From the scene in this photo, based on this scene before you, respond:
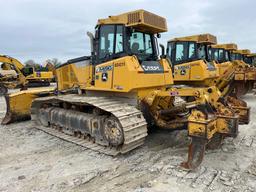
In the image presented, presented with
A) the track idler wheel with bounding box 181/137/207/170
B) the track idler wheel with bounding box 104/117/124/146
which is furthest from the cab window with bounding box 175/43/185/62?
the track idler wheel with bounding box 181/137/207/170

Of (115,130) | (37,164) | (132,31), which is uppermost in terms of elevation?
(132,31)

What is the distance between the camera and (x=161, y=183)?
3.88 meters

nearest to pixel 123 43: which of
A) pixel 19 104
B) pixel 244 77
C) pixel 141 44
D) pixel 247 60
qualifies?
pixel 141 44

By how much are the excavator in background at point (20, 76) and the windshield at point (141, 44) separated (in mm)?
13992

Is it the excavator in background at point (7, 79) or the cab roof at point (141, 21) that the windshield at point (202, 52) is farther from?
the excavator in background at point (7, 79)

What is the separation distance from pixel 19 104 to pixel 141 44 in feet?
15.0

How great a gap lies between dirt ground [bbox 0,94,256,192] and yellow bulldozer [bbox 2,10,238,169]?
11.6 inches

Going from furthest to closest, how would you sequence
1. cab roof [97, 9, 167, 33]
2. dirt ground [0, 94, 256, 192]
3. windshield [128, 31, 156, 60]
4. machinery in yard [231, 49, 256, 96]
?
machinery in yard [231, 49, 256, 96]
windshield [128, 31, 156, 60]
cab roof [97, 9, 167, 33]
dirt ground [0, 94, 256, 192]

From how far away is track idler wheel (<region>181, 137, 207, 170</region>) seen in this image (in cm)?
420

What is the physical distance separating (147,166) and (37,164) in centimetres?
204

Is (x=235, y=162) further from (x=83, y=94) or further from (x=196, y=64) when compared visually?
(x=196, y=64)

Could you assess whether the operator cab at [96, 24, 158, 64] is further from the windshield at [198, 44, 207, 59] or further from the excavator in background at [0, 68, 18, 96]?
the excavator in background at [0, 68, 18, 96]

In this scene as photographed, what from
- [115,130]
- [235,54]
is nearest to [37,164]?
[115,130]

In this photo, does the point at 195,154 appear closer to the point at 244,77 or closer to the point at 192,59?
the point at 192,59
